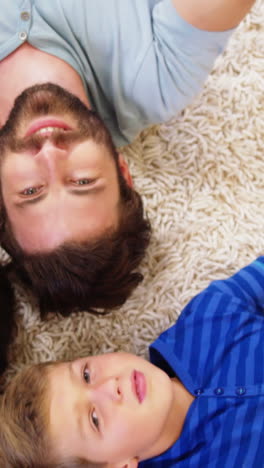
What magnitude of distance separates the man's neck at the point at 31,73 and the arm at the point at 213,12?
0.85 feet

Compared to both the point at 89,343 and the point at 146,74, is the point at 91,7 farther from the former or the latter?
the point at 89,343

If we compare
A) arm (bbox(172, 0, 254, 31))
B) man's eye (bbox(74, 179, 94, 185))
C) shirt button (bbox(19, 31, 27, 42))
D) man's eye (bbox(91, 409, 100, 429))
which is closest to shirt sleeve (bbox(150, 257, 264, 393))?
man's eye (bbox(91, 409, 100, 429))

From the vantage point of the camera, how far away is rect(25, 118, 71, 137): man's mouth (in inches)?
34.9

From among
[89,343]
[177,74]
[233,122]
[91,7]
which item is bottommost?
[89,343]

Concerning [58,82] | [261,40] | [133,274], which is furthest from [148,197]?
[261,40]

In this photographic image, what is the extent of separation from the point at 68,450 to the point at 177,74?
0.78 m

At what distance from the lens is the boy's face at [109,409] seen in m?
0.86

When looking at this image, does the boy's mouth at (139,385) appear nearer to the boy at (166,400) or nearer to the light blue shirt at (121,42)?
the boy at (166,400)

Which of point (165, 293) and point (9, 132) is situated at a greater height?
point (9, 132)

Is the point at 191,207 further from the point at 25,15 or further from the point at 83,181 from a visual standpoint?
the point at 25,15

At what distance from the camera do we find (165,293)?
1.19 metres

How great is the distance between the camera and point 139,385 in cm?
89

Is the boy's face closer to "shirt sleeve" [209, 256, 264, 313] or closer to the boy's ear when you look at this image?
the boy's ear

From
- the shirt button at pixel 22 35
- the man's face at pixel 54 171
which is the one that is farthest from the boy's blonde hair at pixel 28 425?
the shirt button at pixel 22 35
